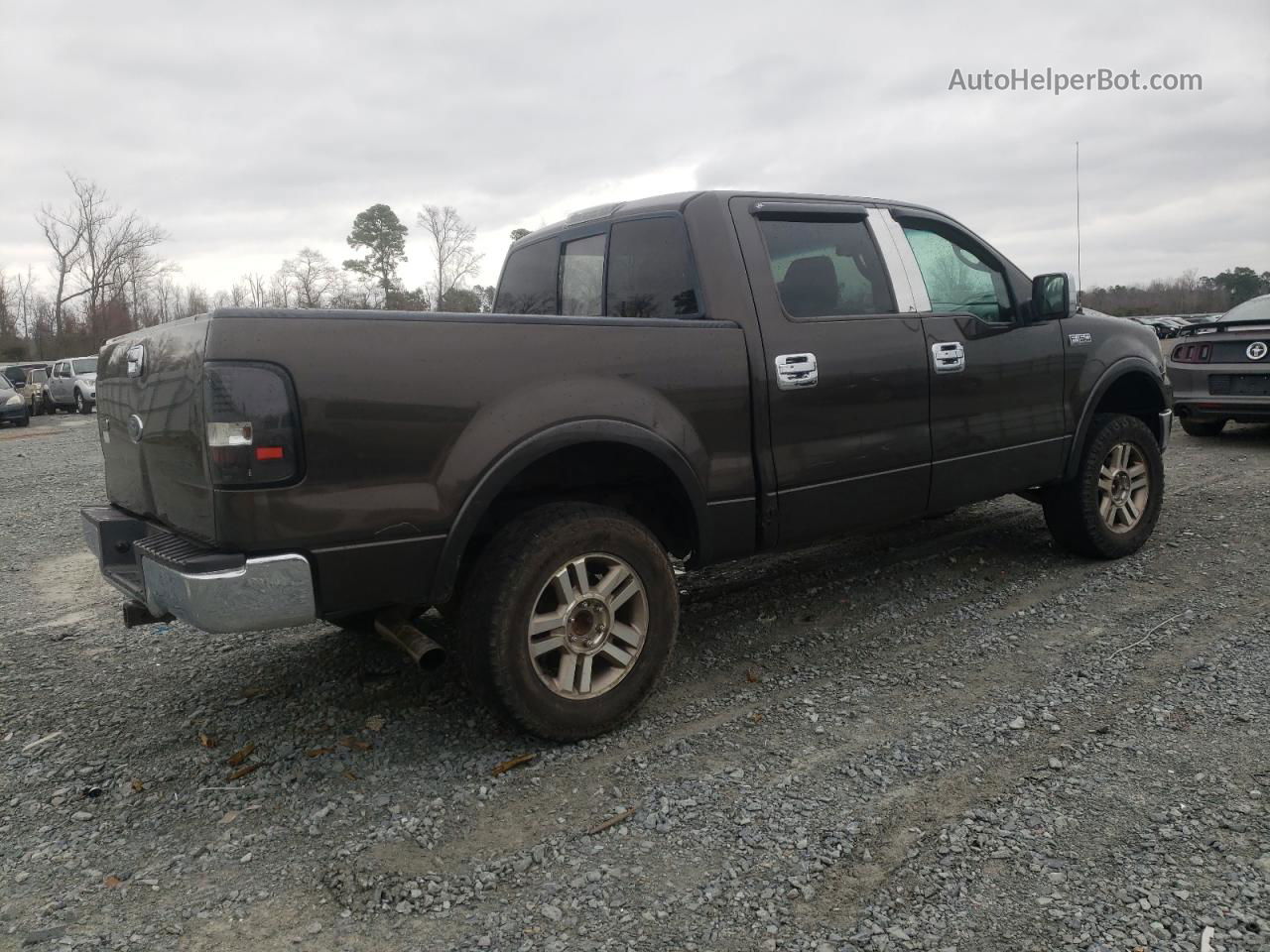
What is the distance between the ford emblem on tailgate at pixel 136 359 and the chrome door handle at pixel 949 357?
3256 mm

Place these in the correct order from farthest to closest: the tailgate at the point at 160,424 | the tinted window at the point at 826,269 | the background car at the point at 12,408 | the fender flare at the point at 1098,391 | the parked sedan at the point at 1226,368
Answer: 1. the background car at the point at 12,408
2. the parked sedan at the point at 1226,368
3. the fender flare at the point at 1098,391
4. the tinted window at the point at 826,269
5. the tailgate at the point at 160,424

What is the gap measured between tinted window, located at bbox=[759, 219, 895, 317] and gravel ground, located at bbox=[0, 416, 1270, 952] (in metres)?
1.53

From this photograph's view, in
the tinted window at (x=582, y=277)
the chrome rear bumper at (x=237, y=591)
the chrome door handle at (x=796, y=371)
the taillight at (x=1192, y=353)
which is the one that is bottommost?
the chrome rear bumper at (x=237, y=591)

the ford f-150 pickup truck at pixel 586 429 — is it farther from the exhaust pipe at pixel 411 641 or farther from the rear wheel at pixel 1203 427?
the rear wheel at pixel 1203 427

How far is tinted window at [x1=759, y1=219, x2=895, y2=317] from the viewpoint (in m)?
3.93

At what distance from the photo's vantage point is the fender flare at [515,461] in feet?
9.70

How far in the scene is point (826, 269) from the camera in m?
4.07

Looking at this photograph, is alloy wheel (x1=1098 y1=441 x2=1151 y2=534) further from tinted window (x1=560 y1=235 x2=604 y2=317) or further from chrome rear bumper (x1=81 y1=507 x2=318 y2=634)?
chrome rear bumper (x1=81 y1=507 x2=318 y2=634)

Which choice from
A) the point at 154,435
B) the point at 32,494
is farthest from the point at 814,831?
the point at 32,494

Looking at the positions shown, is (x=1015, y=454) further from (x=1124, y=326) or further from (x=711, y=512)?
(x=711, y=512)

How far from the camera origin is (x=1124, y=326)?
17.7ft

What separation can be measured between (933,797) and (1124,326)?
12.2 ft

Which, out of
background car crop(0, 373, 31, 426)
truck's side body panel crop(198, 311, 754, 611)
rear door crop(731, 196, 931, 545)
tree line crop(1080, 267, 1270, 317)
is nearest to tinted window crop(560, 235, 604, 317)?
rear door crop(731, 196, 931, 545)

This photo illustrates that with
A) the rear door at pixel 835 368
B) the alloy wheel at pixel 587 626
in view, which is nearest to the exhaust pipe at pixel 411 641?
the alloy wheel at pixel 587 626
